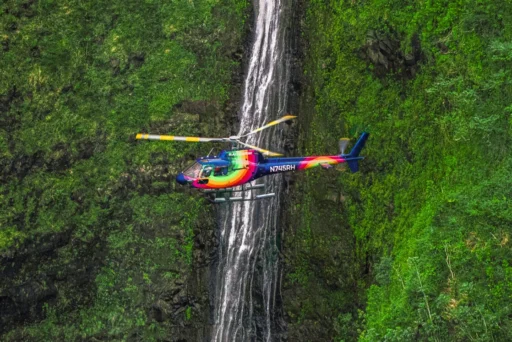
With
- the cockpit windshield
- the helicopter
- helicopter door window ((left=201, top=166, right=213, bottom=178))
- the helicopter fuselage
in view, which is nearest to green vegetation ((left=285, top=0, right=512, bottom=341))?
the helicopter

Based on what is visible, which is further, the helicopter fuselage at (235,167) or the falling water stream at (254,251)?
the falling water stream at (254,251)

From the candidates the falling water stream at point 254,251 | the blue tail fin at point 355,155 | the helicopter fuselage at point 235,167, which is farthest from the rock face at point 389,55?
the falling water stream at point 254,251

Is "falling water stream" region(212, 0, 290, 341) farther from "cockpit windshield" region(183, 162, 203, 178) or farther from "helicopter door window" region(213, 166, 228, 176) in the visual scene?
"cockpit windshield" region(183, 162, 203, 178)

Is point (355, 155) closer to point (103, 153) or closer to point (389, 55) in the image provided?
point (389, 55)

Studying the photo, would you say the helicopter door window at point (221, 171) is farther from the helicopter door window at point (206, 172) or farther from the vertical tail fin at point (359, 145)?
the vertical tail fin at point (359, 145)

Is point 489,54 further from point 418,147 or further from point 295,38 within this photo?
point 295,38

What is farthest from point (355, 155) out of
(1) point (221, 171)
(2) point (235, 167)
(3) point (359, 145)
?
(1) point (221, 171)
